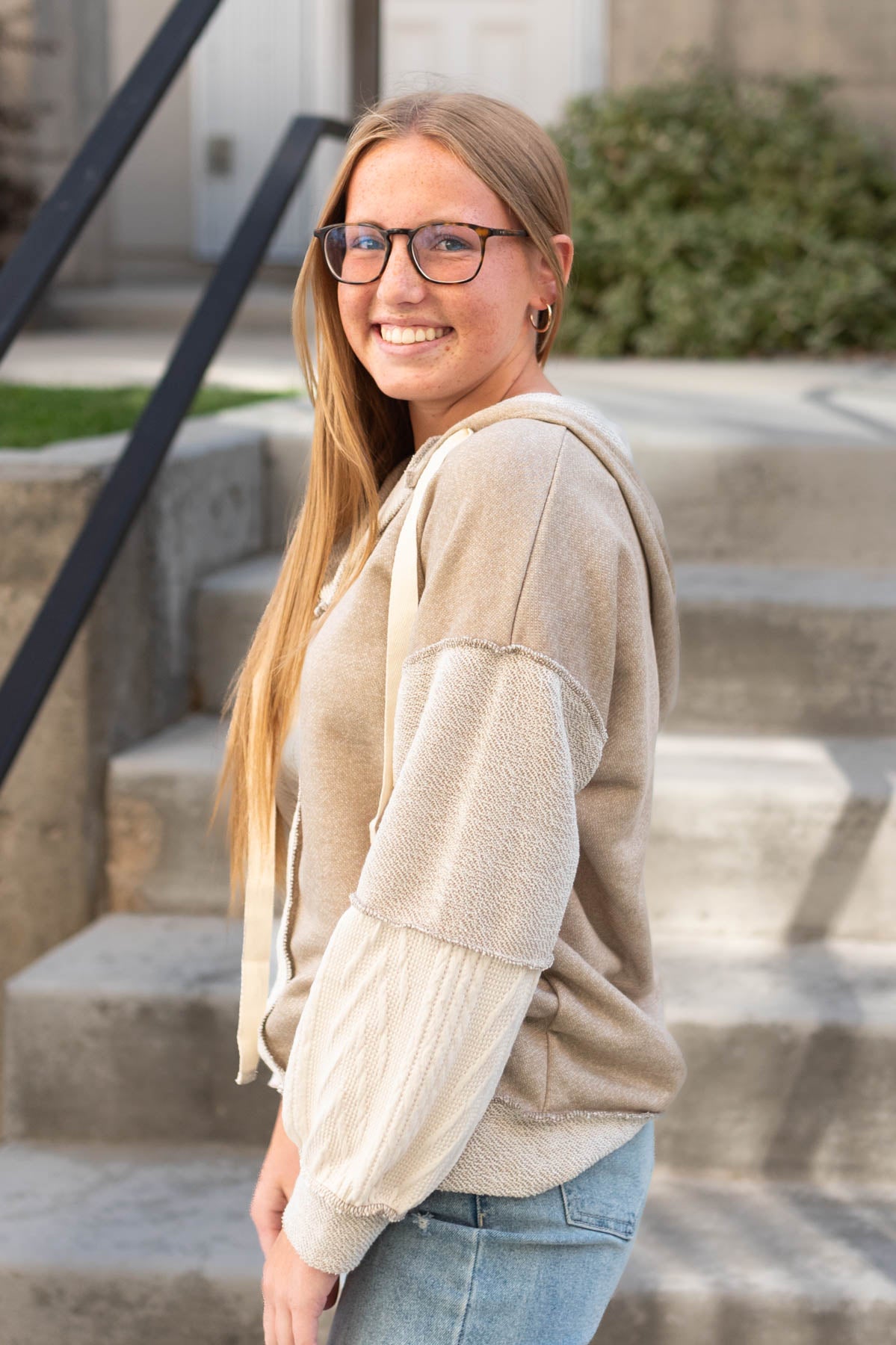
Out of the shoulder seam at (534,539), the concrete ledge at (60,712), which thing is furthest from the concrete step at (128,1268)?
the shoulder seam at (534,539)

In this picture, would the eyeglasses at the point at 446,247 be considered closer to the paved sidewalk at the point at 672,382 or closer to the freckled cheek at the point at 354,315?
the freckled cheek at the point at 354,315

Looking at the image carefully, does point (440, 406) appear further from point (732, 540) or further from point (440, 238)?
point (732, 540)

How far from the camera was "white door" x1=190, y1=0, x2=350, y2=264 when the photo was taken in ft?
31.1

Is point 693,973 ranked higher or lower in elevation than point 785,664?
lower

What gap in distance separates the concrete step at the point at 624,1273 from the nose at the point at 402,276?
1.27 meters

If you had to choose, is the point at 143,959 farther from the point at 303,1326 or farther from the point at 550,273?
the point at 550,273

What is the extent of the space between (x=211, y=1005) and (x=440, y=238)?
135 centimetres

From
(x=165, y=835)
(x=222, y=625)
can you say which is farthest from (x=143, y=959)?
(x=222, y=625)

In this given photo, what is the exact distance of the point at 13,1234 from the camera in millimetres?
1926

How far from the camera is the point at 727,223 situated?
Answer: 19.8 feet

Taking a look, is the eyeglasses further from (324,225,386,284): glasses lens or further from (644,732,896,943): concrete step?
(644,732,896,943): concrete step

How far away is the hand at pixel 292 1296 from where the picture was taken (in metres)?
1.11

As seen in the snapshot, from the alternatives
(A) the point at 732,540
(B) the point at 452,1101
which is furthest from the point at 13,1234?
(A) the point at 732,540

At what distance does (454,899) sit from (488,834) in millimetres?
49
